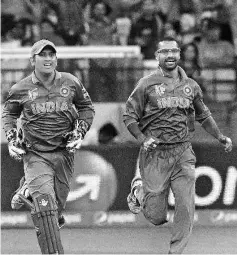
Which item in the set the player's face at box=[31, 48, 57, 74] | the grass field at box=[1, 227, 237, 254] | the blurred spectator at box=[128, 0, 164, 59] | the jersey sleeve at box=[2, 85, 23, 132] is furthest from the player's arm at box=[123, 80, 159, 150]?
the blurred spectator at box=[128, 0, 164, 59]

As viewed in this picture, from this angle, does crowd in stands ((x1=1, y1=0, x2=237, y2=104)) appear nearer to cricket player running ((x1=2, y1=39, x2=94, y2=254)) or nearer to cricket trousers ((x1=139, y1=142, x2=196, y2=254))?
cricket trousers ((x1=139, y1=142, x2=196, y2=254))

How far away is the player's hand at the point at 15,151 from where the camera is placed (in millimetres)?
12609

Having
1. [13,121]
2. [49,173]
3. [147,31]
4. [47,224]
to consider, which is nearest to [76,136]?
[49,173]

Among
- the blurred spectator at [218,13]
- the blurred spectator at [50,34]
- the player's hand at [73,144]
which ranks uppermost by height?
the blurred spectator at [218,13]

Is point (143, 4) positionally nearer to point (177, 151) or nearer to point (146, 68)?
point (146, 68)

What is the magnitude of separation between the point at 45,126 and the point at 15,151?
43cm

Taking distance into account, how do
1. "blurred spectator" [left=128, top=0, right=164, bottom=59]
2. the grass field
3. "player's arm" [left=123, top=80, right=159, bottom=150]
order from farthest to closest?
"blurred spectator" [left=128, top=0, right=164, bottom=59] < the grass field < "player's arm" [left=123, top=80, right=159, bottom=150]

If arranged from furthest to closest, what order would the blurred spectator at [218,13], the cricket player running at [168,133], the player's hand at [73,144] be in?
1. the blurred spectator at [218,13]
2. the cricket player running at [168,133]
3. the player's hand at [73,144]

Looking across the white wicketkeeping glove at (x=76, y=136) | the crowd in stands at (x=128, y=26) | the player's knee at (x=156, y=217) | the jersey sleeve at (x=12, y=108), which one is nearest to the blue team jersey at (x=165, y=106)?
the white wicketkeeping glove at (x=76, y=136)

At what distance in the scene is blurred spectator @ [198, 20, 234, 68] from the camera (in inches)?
742

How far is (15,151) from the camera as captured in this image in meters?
12.6

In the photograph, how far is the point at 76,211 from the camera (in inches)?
691

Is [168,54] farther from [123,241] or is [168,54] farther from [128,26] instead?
[128,26]

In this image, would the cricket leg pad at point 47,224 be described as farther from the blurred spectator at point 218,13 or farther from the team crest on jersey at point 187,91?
the blurred spectator at point 218,13
